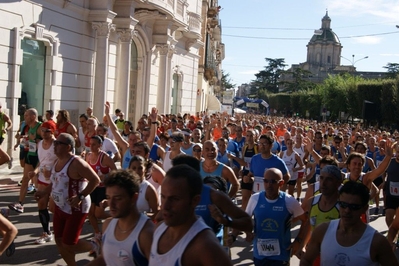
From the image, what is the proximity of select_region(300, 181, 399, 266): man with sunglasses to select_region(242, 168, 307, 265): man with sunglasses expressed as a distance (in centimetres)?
116

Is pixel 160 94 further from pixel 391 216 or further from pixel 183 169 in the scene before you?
pixel 183 169

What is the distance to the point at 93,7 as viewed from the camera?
18062mm

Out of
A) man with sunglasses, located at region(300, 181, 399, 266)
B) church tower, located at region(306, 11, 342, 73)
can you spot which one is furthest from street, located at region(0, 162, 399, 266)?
church tower, located at region(306, 11, 342, 73)

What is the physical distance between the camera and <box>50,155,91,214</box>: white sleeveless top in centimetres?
581

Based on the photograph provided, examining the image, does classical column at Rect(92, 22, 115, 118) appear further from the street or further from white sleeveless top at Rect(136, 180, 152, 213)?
white sleeveless top at Rect(136, 180, 152, 213)

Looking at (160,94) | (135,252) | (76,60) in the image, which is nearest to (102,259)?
(135,252)

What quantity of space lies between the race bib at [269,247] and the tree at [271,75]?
12610cm

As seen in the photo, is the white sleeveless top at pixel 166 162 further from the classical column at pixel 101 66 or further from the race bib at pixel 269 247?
the classical column at pixel 101 66

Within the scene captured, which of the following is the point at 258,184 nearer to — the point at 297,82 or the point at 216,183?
the point at 216,183

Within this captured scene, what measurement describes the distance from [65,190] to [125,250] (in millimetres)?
2624

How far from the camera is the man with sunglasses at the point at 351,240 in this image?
3701 mm

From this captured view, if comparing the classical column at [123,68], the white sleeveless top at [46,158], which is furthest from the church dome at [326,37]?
the white sleeveless top at [46,158]

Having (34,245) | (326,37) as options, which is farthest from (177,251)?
(326,37)

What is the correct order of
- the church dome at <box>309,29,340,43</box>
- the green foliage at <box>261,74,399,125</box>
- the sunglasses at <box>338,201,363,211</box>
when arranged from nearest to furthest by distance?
the sunglasses at <box>338,201,363,211</box> → the green foliage at <box>261,74,399,125</box> → the church dome at <box>309,29,340,43</box>
